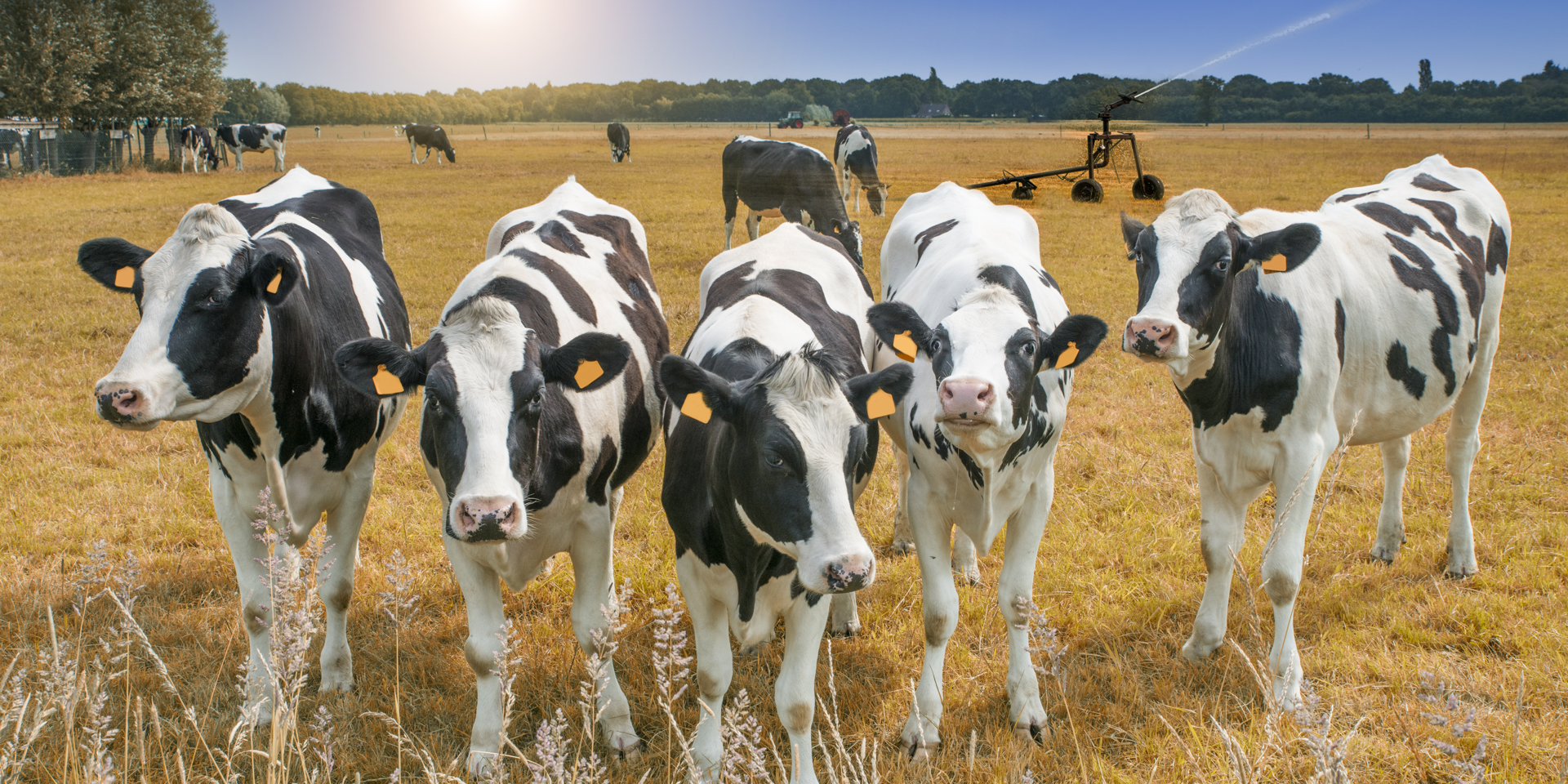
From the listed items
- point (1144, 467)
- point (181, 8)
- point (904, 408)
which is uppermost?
point (181, 8)

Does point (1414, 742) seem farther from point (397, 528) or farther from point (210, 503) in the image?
point (210, 503)

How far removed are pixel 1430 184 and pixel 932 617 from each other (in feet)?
14.8

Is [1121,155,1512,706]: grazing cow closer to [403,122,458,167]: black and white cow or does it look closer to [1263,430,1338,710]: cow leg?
[1263,430,1338,710]: cow leg

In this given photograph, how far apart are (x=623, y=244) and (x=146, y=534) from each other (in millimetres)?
3421

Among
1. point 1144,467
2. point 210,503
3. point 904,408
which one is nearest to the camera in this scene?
point 904,408

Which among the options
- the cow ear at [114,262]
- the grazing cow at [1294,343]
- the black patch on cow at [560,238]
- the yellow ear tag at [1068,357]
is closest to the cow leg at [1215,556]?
the grazing cow at [1294,343]

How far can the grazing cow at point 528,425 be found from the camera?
319 centimetres

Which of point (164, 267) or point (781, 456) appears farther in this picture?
point (164, 267)

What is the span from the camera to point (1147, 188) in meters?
6.21

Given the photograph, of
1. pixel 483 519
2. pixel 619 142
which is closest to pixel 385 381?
pixel 483 519

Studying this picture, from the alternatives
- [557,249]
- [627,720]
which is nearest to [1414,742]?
[627,720]

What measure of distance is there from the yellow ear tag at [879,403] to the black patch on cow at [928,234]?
2567 millimetres

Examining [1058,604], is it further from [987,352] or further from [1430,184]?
[1430,184]

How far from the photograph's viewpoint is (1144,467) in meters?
6.81
